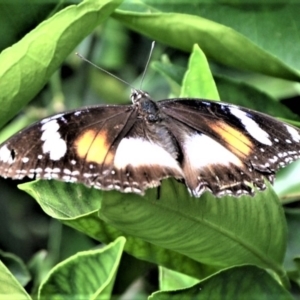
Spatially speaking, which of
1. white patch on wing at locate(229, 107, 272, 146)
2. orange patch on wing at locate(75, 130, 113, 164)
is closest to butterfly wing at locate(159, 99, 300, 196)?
white patch on wing at locate(229, 107, 272, 146)

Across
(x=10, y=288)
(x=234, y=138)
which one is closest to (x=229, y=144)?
(x=234, y=138)

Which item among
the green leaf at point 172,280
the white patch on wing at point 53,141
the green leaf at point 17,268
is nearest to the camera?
the white patch on wing at point 53,141

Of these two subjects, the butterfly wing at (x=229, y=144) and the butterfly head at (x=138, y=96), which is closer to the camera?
the butterfly wing at (x=229, y=144)

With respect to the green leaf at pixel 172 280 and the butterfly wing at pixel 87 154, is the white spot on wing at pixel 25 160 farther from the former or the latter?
the green leaf at pixel 172 280

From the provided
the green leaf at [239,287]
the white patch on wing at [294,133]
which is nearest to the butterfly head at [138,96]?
the white patch on wing at [294,133]

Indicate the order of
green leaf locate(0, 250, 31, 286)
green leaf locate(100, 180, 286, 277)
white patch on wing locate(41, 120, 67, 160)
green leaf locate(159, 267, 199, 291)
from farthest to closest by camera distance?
green leaf locate(0, 250, 31, 286) < green leaf locate(159, 267, 199, 291) < white patch on wing locate(41, 120, 67, 160) < green leaf locate(100, 180, 286, 277)

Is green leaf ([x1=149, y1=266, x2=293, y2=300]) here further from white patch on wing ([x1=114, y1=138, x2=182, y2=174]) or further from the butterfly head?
the butterfly head
